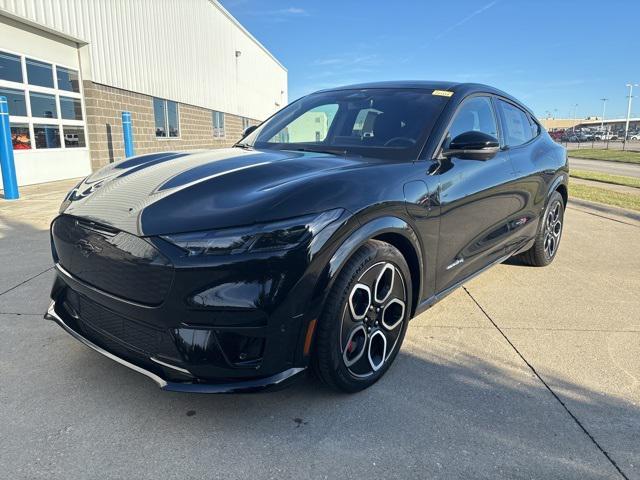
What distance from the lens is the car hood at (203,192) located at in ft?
6.48

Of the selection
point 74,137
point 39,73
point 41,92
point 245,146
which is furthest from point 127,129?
point 245,146

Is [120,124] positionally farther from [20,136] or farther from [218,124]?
[218,124]

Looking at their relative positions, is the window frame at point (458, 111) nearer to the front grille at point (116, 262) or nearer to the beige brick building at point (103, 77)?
the front grille at point (116, 262)

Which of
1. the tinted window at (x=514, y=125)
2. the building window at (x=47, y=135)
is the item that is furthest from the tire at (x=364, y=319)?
the building window at (x=47, y=135)

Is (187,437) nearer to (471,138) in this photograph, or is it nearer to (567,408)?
(567,408)

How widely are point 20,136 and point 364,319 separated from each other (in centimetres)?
1041

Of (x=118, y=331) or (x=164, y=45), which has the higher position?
(x=164, y=45)

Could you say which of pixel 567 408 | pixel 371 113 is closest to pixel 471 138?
pixel 371 113

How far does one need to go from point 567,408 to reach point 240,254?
1849 mm

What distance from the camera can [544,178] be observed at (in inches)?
172

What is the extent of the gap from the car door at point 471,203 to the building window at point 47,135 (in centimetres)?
1026

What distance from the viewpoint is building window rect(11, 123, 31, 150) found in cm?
982

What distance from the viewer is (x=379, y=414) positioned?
230 cm

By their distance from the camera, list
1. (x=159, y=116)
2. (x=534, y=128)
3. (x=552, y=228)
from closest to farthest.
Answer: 1. (x=534, y=128)
2. (x=552, y=228)
3. (x=159, y=116)
